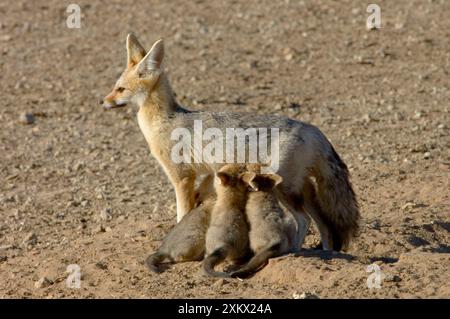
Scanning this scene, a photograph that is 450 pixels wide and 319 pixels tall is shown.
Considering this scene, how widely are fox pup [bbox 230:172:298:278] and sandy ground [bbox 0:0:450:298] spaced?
5.8 inches

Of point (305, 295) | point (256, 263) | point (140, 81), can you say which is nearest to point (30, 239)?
point (140, 81)

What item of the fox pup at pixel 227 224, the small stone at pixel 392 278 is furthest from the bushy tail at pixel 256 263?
the small stone at pixel 392 278

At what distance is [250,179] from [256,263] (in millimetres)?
746

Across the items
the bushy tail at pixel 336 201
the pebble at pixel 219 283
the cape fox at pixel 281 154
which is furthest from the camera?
the bushy tail at pixel 336 201

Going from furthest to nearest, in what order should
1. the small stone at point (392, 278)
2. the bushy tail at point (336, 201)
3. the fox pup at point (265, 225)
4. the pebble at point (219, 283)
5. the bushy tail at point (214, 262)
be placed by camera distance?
the bushy tail at point (336, 201) → the fox pup at point (265, 225) → the bushy tail at point (214, 262) → the pebble at point (219, 283) → the small stone at point (392, 278)

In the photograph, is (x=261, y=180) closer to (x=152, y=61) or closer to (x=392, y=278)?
(x=392, y=278)

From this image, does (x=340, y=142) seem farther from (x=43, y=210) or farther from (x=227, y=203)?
(x=227, y=203)

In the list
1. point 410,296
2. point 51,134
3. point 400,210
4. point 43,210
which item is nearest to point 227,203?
point 410,296

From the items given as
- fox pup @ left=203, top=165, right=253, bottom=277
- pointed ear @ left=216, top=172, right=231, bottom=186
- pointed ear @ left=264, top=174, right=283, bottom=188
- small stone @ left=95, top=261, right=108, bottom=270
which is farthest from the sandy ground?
pointed ear @ left=216, top=172, right=231, bottom=186

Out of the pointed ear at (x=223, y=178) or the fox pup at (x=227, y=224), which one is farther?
the pointed ear at (x=223, y=178)

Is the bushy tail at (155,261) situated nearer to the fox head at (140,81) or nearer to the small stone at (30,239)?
the fox head at (140,81)

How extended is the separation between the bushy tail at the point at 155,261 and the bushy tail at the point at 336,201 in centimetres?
160

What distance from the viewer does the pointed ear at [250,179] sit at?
8.02 metres

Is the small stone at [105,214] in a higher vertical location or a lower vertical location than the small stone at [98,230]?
higher
